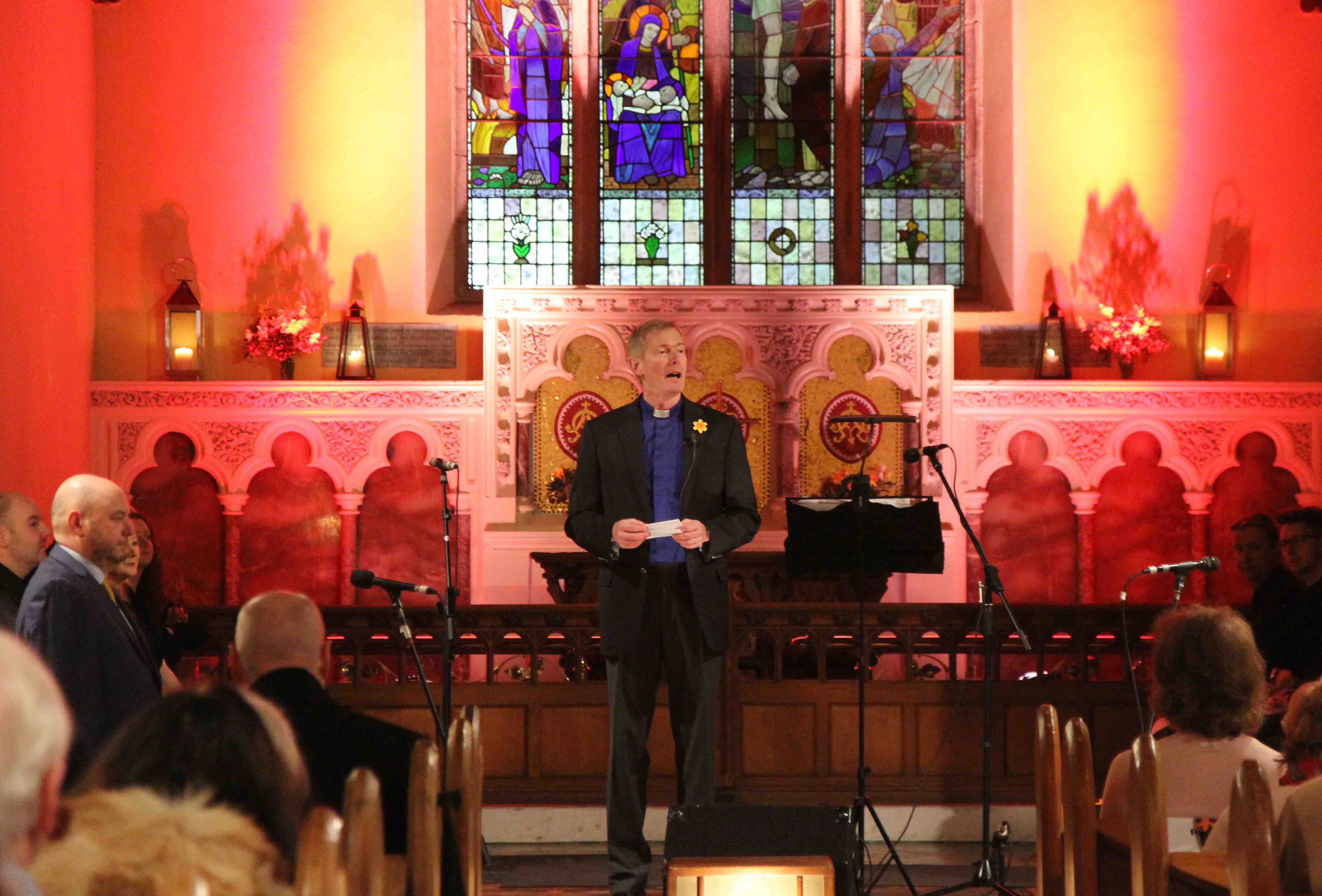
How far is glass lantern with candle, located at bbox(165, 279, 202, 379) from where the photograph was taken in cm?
827

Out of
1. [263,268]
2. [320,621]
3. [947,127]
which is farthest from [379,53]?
[320,621]

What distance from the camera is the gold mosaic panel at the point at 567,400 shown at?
27.0ft

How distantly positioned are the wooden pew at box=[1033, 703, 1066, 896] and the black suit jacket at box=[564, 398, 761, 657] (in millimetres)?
1485

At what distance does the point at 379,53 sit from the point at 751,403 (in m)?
2.98

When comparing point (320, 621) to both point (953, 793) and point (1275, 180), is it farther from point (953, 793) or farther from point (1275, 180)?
point (1275, 180)

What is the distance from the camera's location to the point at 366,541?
8617 mm

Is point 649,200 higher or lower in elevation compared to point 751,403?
higher

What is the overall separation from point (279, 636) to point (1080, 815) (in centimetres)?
133

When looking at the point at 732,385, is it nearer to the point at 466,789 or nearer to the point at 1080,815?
the point at 466,789

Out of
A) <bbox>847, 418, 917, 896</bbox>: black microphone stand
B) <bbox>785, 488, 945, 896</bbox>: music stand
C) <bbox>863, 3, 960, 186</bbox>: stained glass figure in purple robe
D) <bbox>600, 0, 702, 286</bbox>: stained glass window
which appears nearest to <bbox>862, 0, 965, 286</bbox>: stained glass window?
<bbox>863, 3, 960, 186</bbox>: stained glass figure in purple robe

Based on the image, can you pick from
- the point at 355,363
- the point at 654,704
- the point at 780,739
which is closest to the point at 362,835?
the point at 654,704

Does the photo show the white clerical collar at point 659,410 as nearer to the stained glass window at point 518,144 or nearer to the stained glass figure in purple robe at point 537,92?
the stained glass window at point 518,144

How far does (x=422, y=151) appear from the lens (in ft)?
28.4

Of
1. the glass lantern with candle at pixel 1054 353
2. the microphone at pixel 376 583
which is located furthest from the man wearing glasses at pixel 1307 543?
the glass lantern with candle at pixel 1054 353
